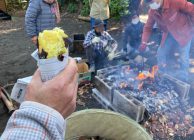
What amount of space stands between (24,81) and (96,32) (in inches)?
96.5

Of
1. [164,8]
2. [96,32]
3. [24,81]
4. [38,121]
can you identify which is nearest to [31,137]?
[38,121]

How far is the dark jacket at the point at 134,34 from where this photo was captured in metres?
7.61

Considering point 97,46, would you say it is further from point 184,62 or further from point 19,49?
point 19,49

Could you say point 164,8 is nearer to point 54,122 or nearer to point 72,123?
point 72,123

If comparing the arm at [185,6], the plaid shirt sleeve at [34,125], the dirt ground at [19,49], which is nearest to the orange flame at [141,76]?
the dirt ground at [19,49]

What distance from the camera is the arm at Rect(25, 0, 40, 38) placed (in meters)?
5.49

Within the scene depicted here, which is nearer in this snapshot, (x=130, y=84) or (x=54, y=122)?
(x=54, y=122)

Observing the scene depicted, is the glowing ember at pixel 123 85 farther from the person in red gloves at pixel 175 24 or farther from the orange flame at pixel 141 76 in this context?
the person in red gloves at pixel 175 24

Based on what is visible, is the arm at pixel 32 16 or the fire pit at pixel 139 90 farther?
the arm at pixel 32 16

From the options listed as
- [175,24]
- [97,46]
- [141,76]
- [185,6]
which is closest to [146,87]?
[141,76]

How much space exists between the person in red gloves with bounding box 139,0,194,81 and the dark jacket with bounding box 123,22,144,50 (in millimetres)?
1117

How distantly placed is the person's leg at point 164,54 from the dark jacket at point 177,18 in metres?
0.37

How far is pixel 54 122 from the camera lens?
1.26m

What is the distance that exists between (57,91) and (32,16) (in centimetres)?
445
